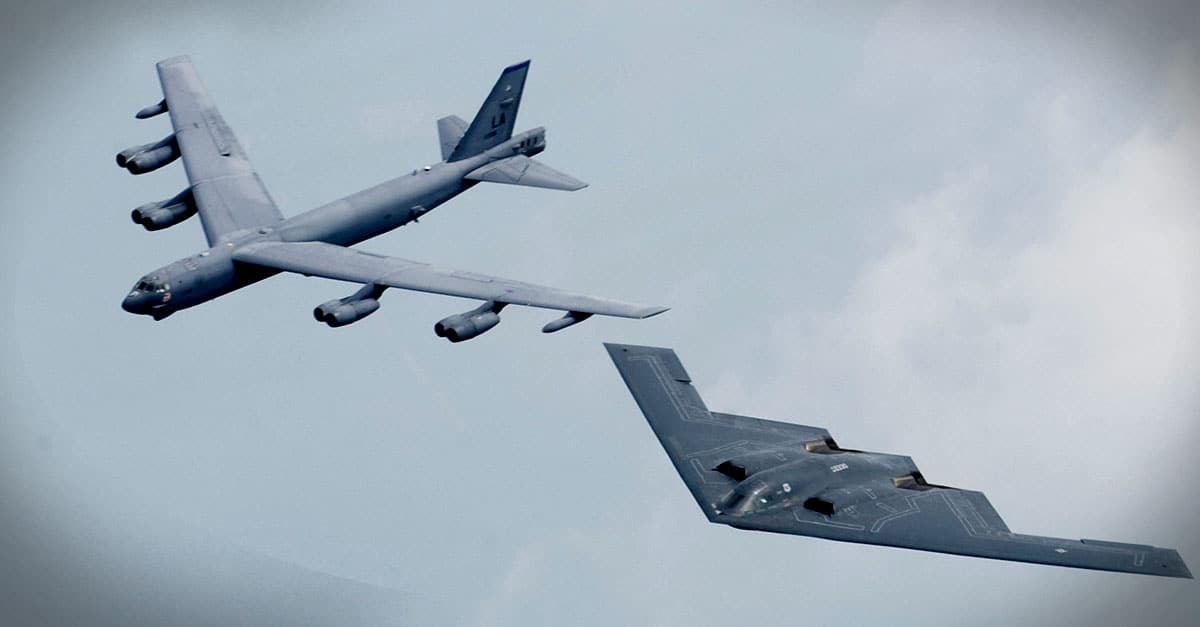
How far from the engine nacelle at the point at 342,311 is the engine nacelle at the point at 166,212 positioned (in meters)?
10.7

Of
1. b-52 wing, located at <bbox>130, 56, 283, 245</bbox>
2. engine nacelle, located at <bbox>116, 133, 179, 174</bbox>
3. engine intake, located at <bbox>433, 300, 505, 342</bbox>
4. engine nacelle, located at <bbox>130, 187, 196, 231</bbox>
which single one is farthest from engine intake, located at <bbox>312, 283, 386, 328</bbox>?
engine nacelle, located at <bbox>116, 133, 179, 174</bbox>

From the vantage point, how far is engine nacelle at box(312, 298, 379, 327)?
88.9 meters

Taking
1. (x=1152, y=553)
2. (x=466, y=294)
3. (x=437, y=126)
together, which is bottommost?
(x=1152, y=553)

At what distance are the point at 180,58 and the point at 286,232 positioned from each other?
55.6 feet

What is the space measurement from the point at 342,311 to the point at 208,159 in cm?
1403

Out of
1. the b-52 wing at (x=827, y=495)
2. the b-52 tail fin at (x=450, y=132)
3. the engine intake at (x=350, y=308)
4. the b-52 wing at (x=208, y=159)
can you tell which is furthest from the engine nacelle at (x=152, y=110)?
the b-52 wing at (x=827, y=495)

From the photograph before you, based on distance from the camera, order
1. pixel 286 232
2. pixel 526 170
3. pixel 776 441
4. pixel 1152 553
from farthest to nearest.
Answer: pixel 526 170
pixel 286 232
pixel 776 441
pixel 1152 553

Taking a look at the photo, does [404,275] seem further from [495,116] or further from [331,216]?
[495,116]

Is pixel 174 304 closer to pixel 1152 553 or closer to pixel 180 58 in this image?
pixel 180 58

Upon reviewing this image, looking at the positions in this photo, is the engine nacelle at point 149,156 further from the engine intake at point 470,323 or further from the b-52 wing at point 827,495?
the b-52 wing at point 827,495

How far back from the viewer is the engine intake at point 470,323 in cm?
8788

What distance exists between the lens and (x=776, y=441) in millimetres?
85250

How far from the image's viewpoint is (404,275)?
298 ft

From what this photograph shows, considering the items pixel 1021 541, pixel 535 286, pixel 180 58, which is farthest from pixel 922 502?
pixel 180 58
